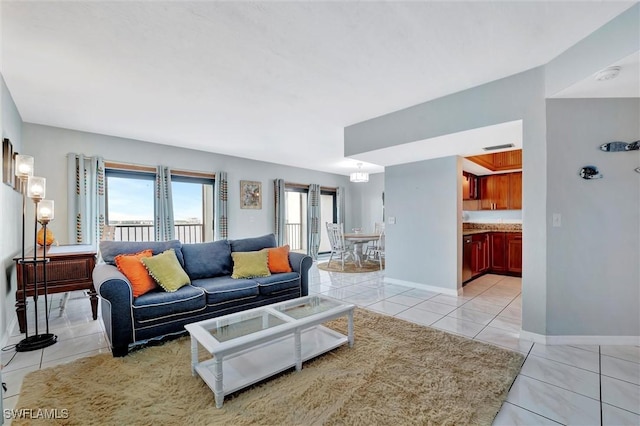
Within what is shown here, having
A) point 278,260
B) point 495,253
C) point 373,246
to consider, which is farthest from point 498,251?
point 278,260

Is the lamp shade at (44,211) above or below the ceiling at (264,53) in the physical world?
below

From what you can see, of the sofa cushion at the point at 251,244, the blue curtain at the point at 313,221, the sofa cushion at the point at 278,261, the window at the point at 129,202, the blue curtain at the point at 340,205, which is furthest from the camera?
the blue curtain at the point at 340,205

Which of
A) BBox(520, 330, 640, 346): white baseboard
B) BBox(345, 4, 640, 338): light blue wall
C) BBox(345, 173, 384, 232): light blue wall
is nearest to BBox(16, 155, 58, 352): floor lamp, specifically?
BBox(345, 4, 640, 338): light blue wall

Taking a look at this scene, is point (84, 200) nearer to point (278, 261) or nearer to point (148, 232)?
point (148, 232)

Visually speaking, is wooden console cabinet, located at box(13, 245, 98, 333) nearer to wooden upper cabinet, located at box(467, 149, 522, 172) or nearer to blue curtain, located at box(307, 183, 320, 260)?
blue curtain, located at box(307, 183, 320, 260)

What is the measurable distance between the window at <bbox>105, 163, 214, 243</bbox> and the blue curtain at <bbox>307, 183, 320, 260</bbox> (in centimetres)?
264

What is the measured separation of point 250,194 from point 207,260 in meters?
3.14

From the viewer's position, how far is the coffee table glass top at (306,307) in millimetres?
2402

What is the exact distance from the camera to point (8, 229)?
2.74m

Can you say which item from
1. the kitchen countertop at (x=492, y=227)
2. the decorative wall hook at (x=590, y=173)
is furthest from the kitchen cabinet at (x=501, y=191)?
Result: the decorative wall hook at (x=590, y=173)

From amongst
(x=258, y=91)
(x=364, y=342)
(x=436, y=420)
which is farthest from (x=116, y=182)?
(x=436, y=420)

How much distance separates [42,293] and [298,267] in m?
2.59

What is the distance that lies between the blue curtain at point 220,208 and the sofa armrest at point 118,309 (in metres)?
3.39

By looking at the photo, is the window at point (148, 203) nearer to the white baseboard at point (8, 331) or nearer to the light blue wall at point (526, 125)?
the white baseboard at point (8, 331)
